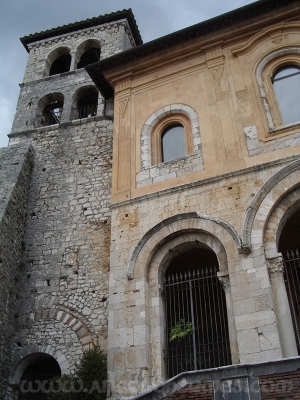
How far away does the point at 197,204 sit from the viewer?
10.3 m

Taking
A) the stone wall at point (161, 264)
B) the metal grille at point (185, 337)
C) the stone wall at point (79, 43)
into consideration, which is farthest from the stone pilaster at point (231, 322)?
the stone wall at point (79, 43)

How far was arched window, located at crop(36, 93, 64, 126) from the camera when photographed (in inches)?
673

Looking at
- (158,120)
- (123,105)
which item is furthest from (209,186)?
(123,105)

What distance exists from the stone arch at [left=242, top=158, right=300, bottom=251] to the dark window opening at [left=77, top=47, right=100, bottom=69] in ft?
40.5

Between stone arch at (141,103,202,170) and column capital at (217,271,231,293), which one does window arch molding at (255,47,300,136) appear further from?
column capital at (217,271,231,293)

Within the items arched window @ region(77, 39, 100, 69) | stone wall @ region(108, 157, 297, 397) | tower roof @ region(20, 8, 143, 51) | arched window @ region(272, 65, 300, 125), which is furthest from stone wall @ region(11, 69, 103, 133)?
arched window @ region(272, 65, 300, 125)

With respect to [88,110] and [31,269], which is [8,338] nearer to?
[31,269]

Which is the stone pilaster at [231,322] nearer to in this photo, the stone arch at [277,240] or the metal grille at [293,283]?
the stone arch at [277,240]

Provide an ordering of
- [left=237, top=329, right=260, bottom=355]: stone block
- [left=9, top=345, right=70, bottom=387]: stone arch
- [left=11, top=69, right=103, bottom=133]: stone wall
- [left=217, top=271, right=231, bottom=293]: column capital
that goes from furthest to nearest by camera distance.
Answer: [left=11, top=69, right=103, bottom=133]: stone wall → [left=9, top=345, right=70, bottom=387]: stone arch → [left=217, top=271, right=231, bottom=293]: column capital → [left=237, top=329, right=260, bottom=355]: stone block

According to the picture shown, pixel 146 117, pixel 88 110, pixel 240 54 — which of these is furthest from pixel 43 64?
pixel 240 54

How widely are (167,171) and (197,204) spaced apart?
150 cm

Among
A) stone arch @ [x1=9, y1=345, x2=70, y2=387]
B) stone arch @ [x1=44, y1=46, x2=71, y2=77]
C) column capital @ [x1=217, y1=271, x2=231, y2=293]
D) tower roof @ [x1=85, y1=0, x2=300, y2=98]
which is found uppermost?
stone arch @ [x1=44, y1=46, x2=71, y2=77]

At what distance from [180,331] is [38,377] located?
14.8 feet

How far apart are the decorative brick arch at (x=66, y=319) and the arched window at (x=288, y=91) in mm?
7204
